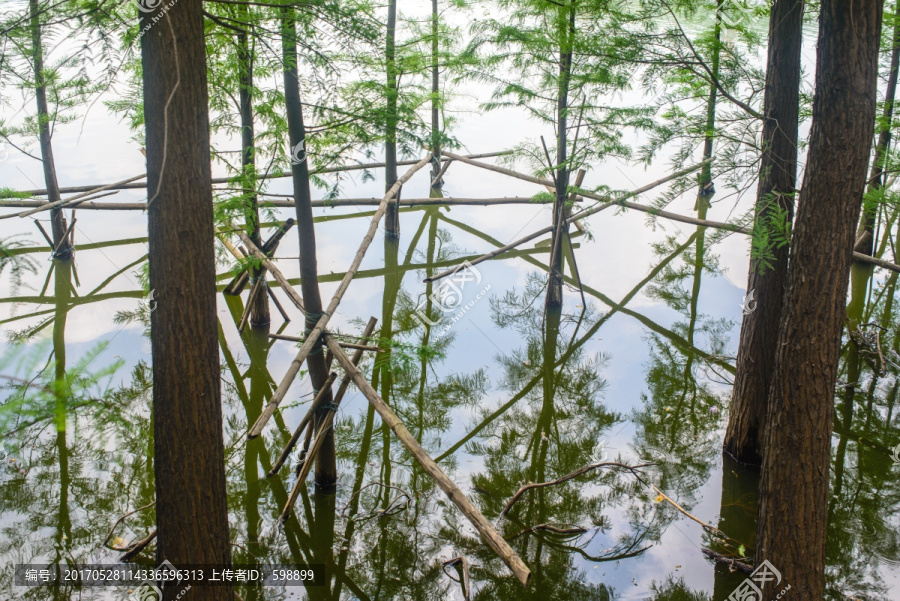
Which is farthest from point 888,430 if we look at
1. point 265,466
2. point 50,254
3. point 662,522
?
point 50,254

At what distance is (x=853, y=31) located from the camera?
11.1ft

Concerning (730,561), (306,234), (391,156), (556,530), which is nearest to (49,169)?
(391,156)

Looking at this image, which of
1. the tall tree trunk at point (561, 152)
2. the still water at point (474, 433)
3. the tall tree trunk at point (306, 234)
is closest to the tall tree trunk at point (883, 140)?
the still water at point (474, 433)

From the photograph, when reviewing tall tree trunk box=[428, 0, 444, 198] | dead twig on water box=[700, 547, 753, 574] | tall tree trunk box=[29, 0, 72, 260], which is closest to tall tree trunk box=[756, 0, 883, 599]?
dead twig on water box=[700, 547, 753, 574]

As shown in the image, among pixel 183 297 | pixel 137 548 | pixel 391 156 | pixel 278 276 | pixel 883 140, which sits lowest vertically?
pixel 137 548

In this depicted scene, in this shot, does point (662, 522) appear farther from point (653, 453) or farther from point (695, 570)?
point (653, 453)

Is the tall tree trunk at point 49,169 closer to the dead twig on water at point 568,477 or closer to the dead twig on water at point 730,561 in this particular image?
the dead twig on water at point 568,477

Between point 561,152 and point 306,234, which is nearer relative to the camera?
point 306,234

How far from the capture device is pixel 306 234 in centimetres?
495

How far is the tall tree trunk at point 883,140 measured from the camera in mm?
7531

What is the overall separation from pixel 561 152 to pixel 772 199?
11.8 feet

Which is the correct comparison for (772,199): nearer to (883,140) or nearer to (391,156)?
(883,140)

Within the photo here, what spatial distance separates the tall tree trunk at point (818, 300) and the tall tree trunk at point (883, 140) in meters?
3.48

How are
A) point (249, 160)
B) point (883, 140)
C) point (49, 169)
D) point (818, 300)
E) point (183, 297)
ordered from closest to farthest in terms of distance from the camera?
point (183, 297) → point (818, 300) → point (249, 160) → point (883, 140) → point (49, 169)
